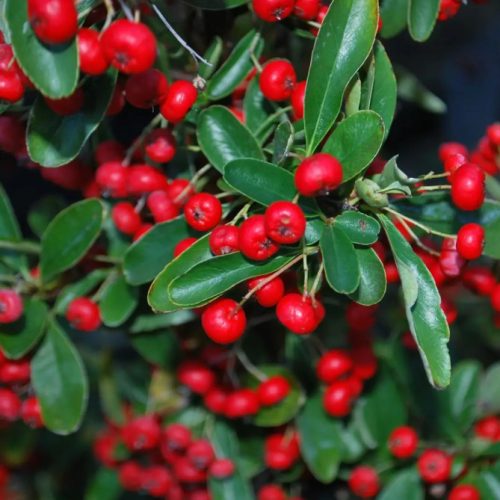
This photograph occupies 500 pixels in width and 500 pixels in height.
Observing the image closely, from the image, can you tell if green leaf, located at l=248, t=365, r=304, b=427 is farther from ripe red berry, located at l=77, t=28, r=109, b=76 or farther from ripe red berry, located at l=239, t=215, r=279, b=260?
ripe red berry, located at l=77, t=28, r=109, b=76

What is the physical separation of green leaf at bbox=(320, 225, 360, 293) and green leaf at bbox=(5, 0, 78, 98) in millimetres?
394

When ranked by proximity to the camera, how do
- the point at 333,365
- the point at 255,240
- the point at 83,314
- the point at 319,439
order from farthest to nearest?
the point at 319,439
the point at 333,365
the point at 83,314
the point at 255,240

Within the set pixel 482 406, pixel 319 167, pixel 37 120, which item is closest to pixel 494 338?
pixel 482 406

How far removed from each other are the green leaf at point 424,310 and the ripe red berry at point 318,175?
13cm

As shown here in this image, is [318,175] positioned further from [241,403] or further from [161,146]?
[241,403]

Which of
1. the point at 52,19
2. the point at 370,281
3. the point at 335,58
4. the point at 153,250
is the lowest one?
the point at 153,250

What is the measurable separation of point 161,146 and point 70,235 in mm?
273

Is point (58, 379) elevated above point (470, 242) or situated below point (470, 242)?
below

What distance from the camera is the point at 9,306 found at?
1402 mm

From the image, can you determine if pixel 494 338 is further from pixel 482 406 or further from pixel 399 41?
pixel 399 41

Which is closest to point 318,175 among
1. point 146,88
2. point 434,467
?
point 146,88

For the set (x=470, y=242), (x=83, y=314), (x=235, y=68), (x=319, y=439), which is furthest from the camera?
(x=319, y=439)

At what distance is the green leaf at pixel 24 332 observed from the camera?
1452 mm

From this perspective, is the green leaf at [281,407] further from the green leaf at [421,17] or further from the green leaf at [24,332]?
the green leaf at [421,17]
